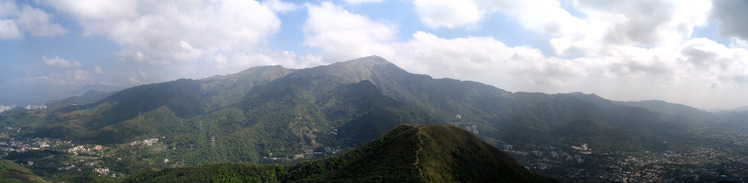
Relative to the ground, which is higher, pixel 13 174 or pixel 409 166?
pixel 409 166

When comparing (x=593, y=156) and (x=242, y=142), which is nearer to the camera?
(x=593, y=156)

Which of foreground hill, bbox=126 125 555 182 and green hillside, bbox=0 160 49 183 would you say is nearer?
foreground hill, bbox=126 125 555 182

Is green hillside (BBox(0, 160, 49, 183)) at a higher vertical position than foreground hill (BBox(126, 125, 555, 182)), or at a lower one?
lower

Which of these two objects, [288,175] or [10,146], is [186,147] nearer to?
[10,146]

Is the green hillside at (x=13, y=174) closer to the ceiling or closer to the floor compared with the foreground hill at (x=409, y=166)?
closer to the floor

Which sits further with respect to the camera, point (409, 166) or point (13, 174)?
point (13, 174)

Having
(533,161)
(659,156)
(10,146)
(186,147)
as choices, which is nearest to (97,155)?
(186,147)

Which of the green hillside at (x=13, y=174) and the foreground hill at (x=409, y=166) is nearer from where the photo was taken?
the foreground hill at (x=409, y=166)

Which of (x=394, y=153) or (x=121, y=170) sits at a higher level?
(x=394, y=153)
